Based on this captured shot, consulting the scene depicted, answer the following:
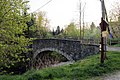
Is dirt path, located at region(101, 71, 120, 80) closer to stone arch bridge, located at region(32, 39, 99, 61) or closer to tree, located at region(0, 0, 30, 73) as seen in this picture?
tree, located at region(0, 0, 30, 73)

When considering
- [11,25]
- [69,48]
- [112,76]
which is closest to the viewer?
[11,25]

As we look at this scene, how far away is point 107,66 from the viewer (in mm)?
10539

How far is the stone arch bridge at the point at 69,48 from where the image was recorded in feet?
70.2

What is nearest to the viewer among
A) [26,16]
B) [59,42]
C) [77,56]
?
[26,16]

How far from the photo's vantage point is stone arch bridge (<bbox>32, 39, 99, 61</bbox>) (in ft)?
70.2

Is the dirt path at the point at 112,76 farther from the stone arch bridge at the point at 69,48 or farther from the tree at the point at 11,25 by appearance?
the stone arch bridge at the point at 69,48

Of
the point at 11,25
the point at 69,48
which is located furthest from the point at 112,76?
the point at 69,48

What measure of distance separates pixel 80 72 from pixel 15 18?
3.50 m

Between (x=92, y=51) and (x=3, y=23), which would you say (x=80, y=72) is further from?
(x=92, y=51)

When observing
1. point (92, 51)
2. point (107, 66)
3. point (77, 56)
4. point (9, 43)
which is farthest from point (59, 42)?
point (9, 43)

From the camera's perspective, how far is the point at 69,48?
25.3 metres

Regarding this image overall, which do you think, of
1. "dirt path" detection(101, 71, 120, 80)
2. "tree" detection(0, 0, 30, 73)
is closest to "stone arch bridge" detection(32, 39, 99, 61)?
"dirt path" detection(101, 71, 120, 80)

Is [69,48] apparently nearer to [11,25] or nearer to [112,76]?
[112,76]

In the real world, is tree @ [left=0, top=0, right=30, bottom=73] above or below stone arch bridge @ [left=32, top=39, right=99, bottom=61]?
above
